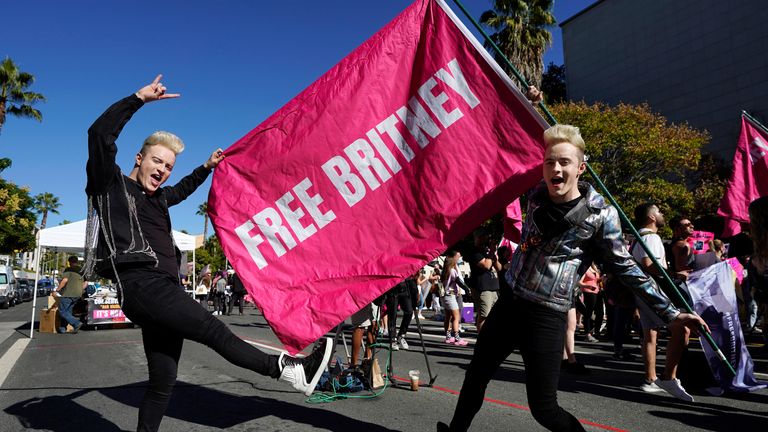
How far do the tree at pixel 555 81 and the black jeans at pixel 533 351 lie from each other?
141ft

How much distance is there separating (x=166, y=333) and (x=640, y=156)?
23574mm

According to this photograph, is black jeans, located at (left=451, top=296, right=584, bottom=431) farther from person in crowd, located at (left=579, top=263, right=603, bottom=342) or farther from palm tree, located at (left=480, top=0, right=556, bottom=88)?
palm tree, located at (left=480, top=0, right=556, bottom=88)

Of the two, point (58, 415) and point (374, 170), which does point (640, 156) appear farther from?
point (58, 415)

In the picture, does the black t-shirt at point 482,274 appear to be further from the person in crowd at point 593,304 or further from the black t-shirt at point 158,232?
the black t-shirt at point 158,232

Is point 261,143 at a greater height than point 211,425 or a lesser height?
greater

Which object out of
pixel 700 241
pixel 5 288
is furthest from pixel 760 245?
pixel 5 288

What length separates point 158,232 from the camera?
9.71 ft

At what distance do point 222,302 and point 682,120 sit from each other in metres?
30.3

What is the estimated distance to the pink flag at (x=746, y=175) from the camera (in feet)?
22.5

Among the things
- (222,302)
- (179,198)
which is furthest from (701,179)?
(179,198)

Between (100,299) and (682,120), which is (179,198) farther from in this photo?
(682,120)

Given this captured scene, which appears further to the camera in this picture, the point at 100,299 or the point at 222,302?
the point at 222,302

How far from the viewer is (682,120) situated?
3297 centimetres

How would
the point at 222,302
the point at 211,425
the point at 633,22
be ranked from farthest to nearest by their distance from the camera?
the point at 633,22
the point at 222,302
the point at 211,425
